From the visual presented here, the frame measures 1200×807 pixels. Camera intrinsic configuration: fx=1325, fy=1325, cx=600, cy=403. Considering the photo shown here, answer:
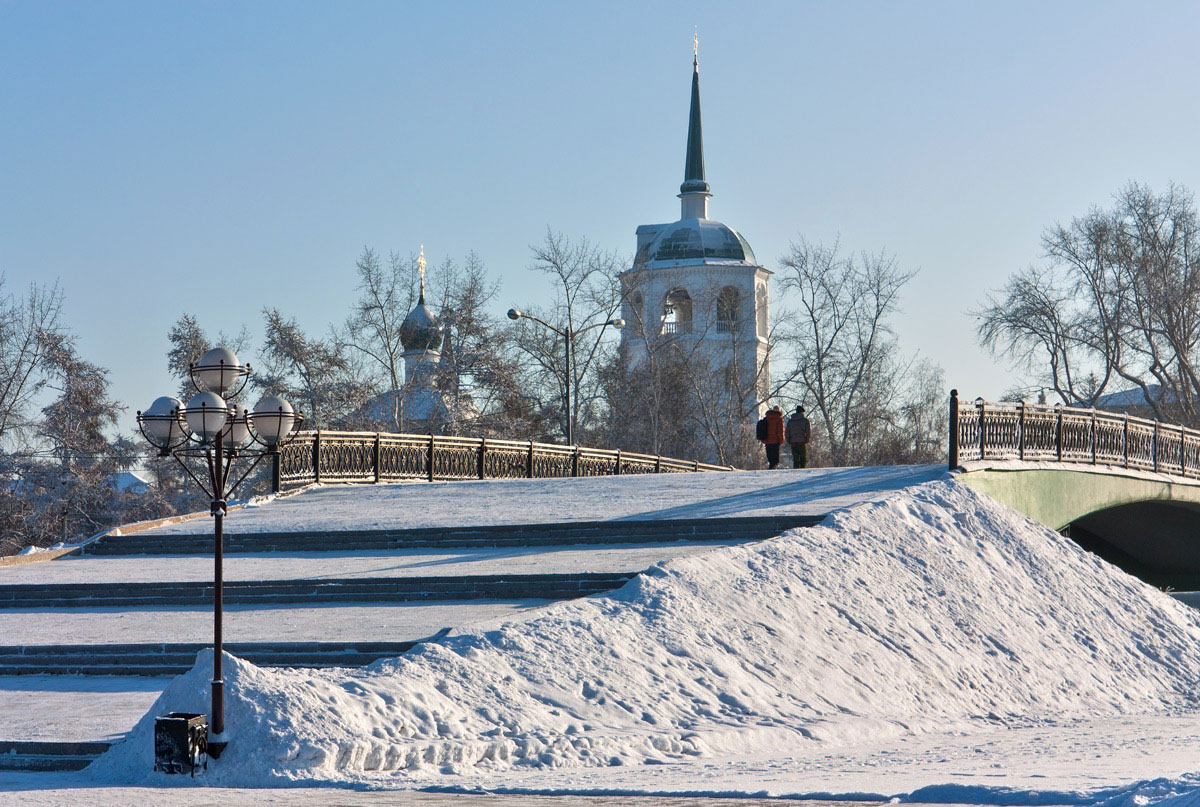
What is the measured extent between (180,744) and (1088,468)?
2040cm

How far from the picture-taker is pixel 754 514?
1936 cm

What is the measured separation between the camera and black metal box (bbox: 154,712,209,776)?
954cm

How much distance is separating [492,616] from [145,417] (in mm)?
4698

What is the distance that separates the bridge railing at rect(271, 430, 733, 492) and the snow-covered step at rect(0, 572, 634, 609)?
7276mm

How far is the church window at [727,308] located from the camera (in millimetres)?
64738

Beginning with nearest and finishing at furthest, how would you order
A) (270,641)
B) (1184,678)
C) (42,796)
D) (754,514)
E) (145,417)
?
(42,796)
(145,417)
(270,641)
(1184,678)
(754,514)

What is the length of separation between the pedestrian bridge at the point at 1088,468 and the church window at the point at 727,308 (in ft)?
95.0

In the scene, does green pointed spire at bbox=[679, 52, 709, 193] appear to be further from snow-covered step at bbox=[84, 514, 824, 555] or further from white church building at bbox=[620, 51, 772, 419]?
snow-covered step at bbox=[84, 514, 824, 555]

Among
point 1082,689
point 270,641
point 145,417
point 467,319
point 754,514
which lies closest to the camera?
point 145,417

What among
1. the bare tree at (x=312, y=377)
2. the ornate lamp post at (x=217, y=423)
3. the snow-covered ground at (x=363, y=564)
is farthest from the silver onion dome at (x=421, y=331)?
the ornate lamp post at (x=217, y=423)

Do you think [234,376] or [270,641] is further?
[270,641]

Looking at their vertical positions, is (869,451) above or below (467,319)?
below

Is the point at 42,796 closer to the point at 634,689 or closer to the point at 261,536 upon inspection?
the point at 634,689

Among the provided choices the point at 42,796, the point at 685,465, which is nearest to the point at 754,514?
the point at 42,796
